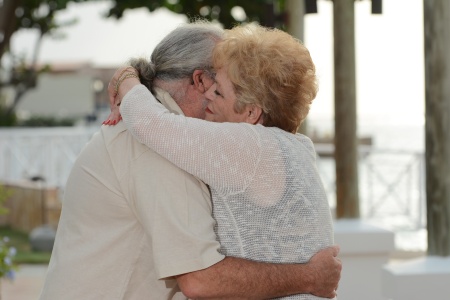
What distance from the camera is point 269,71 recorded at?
2.37 meters

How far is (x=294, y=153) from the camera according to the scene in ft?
7.81

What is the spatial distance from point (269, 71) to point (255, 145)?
0.62 feet

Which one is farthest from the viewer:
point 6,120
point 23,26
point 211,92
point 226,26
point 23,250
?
point 6,120

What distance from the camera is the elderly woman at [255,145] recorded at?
2.29 meters

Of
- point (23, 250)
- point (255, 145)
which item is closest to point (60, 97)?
point (23, 250)

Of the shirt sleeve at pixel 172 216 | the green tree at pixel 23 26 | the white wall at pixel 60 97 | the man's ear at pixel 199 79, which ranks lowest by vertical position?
the white wall at pixel 60 97

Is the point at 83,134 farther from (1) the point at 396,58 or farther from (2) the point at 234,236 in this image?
(2) the point at 234,236

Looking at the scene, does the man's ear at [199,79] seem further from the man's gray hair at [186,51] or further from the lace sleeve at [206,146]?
the lace sleeve at [206,146]

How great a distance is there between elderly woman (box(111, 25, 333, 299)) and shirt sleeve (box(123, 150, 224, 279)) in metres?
0.04

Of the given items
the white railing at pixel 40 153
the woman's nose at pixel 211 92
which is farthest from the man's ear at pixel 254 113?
the white railing at pixel 40 153

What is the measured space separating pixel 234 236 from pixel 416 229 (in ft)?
32.6

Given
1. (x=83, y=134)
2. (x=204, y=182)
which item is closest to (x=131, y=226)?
(x=204, y=182)

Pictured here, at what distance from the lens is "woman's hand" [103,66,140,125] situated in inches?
97.7

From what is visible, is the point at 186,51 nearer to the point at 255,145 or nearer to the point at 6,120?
the point at 255,145
